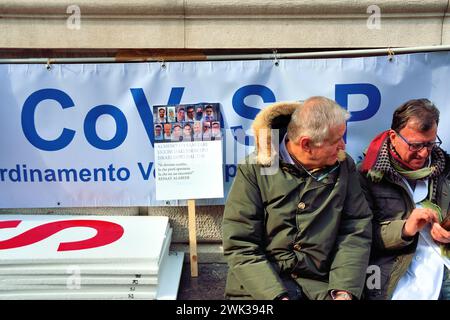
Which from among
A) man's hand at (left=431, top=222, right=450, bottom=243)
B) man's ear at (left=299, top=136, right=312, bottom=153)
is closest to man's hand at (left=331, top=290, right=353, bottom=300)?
man's hand at (left=431, top=222, right=450, bottom=243)

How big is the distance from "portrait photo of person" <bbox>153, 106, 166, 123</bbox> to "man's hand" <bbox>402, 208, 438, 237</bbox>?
174 cm

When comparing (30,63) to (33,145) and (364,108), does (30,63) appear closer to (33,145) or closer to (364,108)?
(33,145)

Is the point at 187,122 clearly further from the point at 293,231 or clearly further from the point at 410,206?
the point at 410,206

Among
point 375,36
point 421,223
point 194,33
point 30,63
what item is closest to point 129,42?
point 194,33

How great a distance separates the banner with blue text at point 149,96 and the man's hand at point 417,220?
3.01ft

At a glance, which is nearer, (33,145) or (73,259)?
(73,259)

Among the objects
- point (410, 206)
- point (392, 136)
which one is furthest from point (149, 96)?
point (410, 206)

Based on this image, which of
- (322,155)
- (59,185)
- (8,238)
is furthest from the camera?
(59,185)

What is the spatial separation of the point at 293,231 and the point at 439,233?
843 mm

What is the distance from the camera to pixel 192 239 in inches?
130

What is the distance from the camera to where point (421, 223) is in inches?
97.7

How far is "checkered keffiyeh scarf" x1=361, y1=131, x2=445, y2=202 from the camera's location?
8.52 ft
